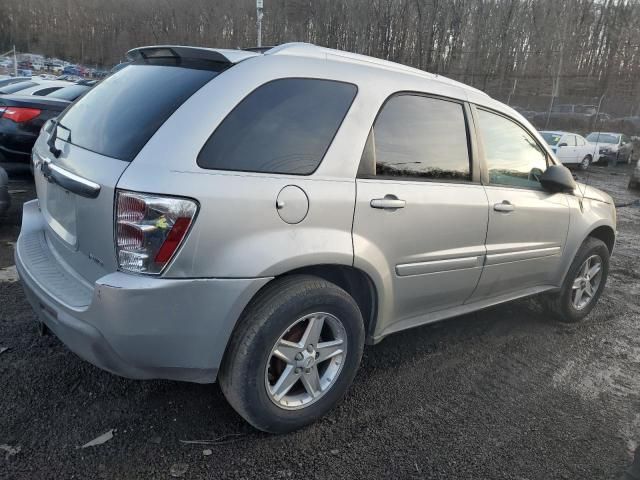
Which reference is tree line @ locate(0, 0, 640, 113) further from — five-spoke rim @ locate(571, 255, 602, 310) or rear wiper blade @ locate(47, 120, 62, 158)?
rear wiper blade @ locate(47, 120, 62, 158)

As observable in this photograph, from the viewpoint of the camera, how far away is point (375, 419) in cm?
279

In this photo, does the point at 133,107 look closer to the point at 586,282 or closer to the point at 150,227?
the point at 150,227

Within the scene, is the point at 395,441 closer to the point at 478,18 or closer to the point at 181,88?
the point at 181,88

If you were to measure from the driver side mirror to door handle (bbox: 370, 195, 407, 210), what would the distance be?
5.07 ft

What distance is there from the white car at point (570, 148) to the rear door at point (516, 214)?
53.7ft

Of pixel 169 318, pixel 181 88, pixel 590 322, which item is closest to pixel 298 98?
pixel 181 88

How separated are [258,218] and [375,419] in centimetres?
135

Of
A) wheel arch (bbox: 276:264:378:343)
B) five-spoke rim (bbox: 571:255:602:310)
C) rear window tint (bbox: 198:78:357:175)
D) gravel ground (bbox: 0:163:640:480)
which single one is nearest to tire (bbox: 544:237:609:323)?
five-spoke rim (bbox: 571:255:602:310)

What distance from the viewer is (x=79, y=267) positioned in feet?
7.84

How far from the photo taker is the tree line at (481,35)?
135 ft

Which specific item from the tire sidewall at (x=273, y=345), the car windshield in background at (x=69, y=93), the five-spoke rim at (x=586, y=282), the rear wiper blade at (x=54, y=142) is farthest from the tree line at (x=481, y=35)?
the rear wiper blade at (x=54, y=142)

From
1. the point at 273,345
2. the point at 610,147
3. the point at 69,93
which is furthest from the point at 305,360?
the point at 610,147

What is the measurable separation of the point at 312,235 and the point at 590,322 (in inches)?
132

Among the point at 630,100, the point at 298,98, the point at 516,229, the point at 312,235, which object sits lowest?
the point at 630,100
